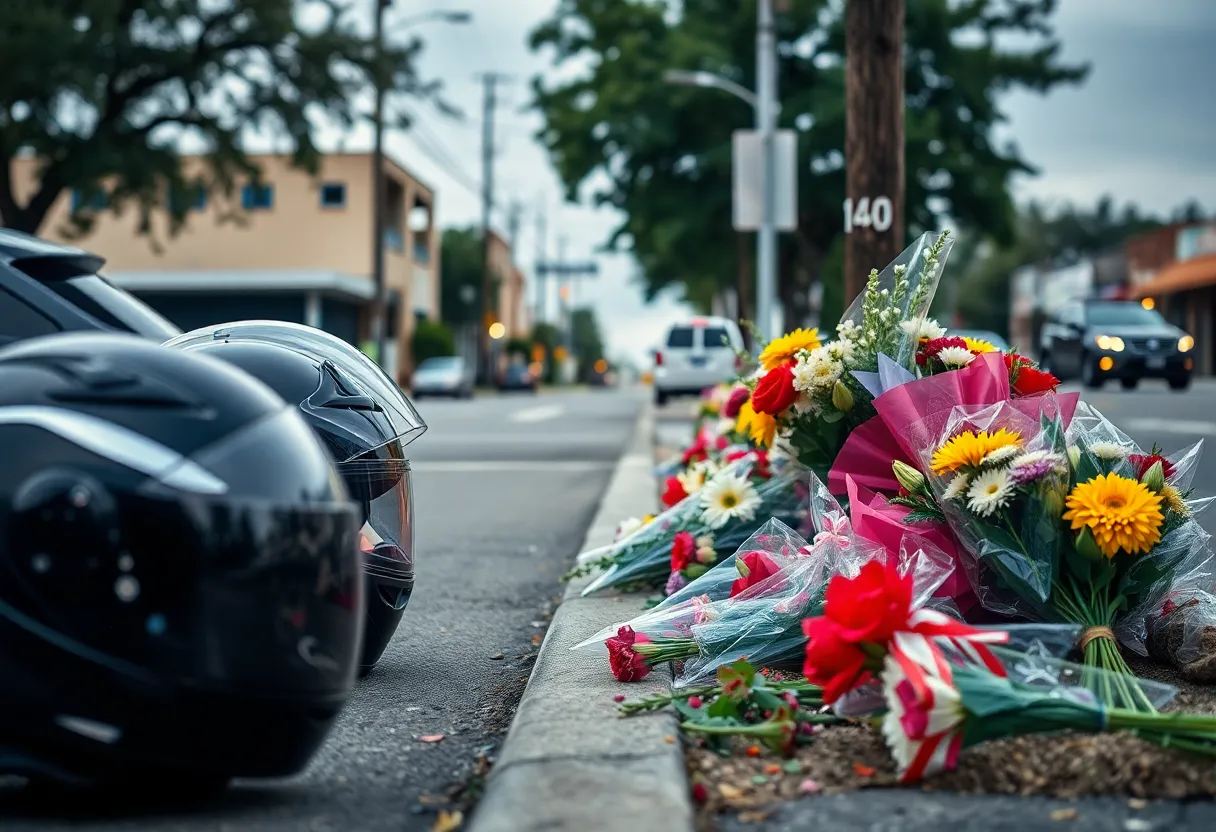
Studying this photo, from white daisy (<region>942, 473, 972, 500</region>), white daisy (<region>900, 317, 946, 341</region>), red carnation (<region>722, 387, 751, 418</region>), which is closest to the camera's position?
white daisy (<region>942, 473, 972, 500</region>)

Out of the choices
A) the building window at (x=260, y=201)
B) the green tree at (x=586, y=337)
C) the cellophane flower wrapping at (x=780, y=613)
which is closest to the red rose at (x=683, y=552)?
the cellophane flower wrapping at (x=780, y=613)

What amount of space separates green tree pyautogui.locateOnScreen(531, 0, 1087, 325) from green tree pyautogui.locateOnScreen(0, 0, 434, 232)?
20.0 feet

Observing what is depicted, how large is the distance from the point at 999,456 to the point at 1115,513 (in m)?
0.32

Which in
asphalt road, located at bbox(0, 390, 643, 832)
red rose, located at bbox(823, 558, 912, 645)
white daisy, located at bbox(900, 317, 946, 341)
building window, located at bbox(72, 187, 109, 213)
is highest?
building window, located at bbox(72, 187, 109, 213)

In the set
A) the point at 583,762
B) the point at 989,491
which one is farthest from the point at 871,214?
the point at 583,762

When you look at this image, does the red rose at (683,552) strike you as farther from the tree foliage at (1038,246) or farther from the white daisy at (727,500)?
the tree foliage at (1038,246)

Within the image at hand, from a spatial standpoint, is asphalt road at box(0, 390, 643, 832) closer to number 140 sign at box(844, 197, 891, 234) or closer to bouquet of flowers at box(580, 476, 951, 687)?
bouquet of flowers at box(580, 476, 951, 687)

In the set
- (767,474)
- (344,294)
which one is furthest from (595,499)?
(344,294)

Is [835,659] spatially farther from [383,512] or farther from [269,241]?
[269,241]

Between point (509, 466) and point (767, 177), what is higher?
point (767, 177)

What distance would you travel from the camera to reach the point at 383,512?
4.25m

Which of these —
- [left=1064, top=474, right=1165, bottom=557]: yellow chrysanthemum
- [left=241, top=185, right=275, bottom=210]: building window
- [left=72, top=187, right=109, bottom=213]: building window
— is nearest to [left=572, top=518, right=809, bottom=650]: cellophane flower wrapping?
[left=1064, top=474, right=1165, bottom=557]: yellow chrysanthemum

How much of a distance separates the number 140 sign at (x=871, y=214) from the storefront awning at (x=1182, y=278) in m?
44.1

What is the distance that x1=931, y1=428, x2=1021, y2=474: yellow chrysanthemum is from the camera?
12.5 feet
